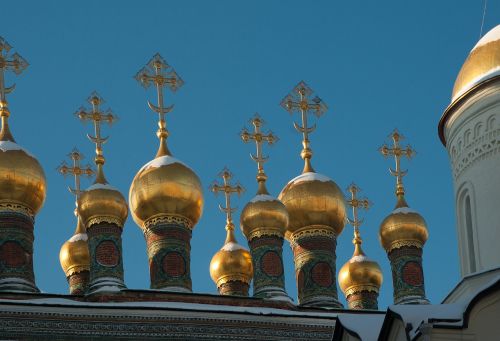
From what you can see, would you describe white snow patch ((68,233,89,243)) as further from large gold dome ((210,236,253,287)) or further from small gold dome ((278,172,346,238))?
small gold dome ((278,172,346,238))

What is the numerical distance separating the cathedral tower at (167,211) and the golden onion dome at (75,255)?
1.70m

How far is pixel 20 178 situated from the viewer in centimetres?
2128

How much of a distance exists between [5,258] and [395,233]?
5.48 m

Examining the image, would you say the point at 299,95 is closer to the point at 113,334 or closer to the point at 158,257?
the point at 158,257

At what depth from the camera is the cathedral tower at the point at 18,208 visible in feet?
68.3

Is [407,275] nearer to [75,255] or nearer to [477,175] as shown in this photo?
[75,255]

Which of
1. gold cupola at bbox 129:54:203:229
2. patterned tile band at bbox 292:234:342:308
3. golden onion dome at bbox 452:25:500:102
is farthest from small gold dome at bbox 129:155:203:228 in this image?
golden onion dome at bbox 452:25:500:102

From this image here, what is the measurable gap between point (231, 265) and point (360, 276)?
6.00 feet

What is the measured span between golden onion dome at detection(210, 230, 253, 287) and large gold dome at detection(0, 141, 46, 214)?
3271 millimetres

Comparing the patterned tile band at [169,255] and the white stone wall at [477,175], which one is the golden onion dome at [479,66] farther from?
the patterned tile band at [169,255]

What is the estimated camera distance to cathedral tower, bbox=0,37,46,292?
2083 cm

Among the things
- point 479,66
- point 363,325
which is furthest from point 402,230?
point 363,325

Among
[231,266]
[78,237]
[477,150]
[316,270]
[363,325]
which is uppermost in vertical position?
[78,237]

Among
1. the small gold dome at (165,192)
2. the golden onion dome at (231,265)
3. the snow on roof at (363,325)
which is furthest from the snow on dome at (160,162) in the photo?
the snow on roof at (363,325)
